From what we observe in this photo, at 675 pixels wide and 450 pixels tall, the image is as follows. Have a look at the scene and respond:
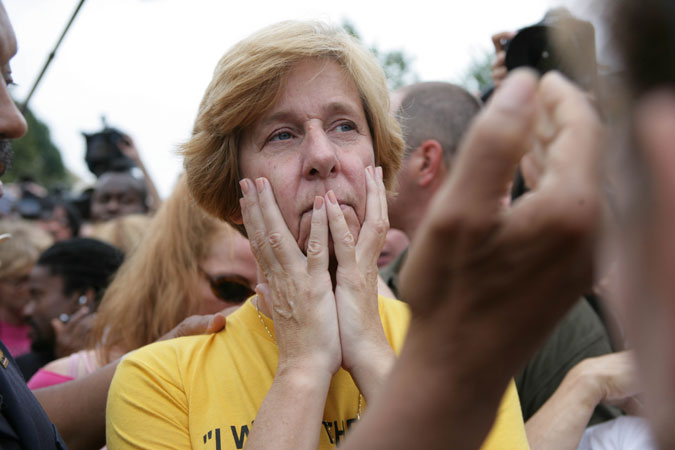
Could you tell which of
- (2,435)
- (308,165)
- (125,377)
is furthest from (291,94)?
(2,435)

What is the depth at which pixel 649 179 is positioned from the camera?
1.64 ft

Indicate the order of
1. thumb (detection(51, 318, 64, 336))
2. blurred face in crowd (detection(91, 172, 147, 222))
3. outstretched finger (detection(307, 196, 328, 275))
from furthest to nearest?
blurred face in crowd (detection(91, 172, 147, 222)), thumb (detection(51, 318, 64, 336)), outstretched finger (detection(307, 196, 328, 275))

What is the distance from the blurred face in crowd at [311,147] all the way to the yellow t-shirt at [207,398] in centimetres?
39

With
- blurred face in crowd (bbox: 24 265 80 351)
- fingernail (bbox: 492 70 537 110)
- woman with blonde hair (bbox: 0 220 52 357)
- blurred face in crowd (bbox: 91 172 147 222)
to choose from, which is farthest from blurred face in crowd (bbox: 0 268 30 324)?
fingernail (bbox: 492 70 537 110)

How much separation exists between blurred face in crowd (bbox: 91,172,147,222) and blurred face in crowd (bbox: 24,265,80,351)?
2.66 m

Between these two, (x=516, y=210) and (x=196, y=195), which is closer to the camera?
(x=516, y=210)

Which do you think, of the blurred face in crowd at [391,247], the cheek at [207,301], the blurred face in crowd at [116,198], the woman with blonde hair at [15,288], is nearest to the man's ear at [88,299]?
the cheek at [207,301]

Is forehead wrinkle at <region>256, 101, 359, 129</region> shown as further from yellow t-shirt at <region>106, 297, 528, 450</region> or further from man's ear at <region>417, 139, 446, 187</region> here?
man's ear at <region>417, 139, 446, 187</region>

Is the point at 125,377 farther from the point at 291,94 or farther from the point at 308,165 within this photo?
the point at 291,94

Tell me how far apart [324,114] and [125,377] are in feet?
3.24

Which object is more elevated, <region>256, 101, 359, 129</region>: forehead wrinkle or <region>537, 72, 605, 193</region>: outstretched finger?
<region>537, 72, 605, 193</region>: outstretched finger

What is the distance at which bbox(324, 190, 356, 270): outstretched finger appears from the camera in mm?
1832

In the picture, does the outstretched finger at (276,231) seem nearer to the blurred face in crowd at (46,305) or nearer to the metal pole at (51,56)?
the metal pole at (51,56)

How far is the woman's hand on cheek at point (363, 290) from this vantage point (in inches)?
64.2
